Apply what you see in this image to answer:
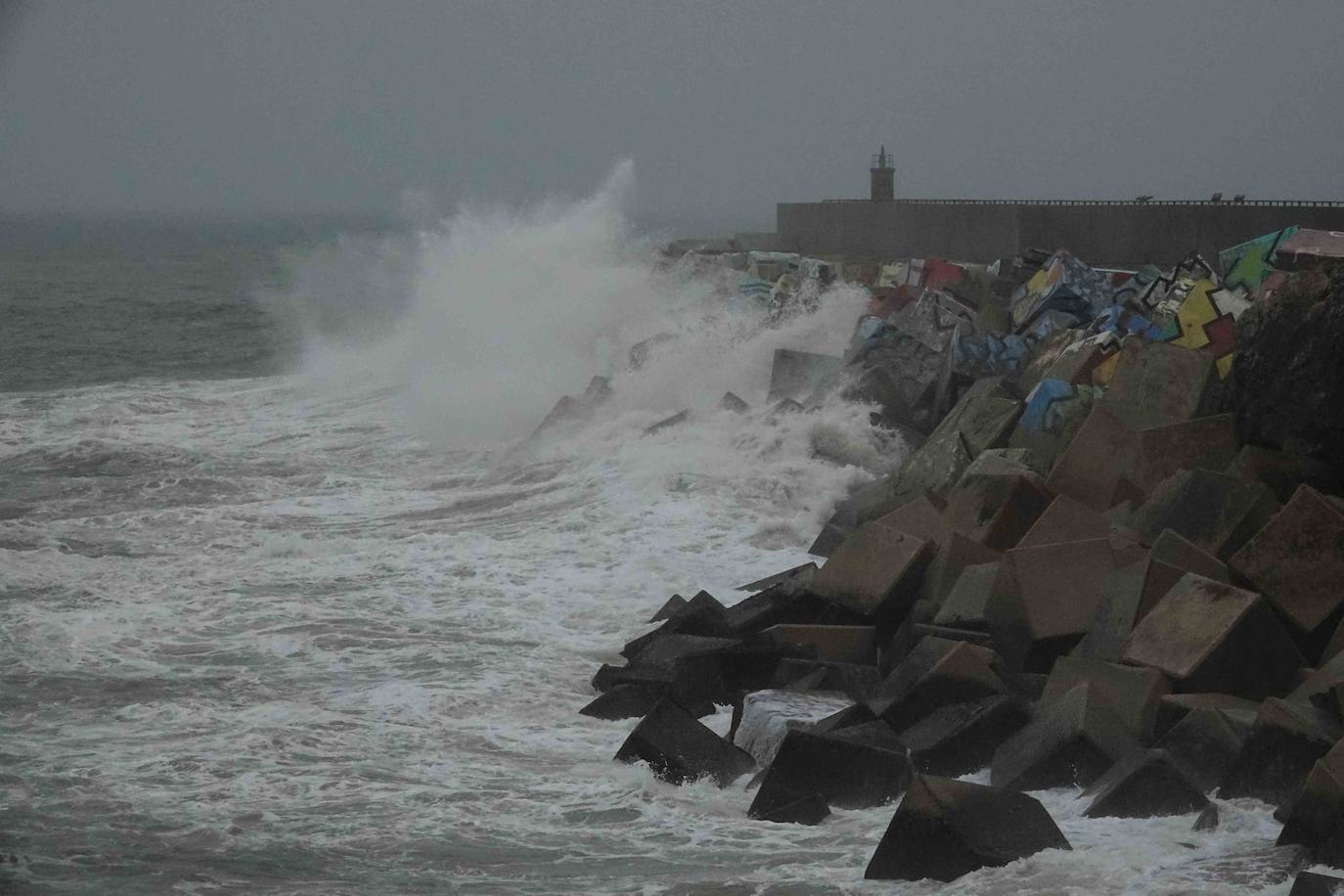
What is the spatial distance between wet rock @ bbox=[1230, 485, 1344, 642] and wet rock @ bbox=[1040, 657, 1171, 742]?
1.02 meters

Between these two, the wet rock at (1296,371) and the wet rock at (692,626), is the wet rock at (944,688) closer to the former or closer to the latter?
the wet rock at (692,626)

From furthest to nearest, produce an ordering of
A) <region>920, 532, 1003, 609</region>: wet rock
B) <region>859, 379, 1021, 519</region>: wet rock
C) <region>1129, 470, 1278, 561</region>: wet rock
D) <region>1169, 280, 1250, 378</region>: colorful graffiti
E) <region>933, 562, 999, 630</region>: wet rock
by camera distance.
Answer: <region>1169, 280, 1250, 378</region>: colorful graffiti < <region>859, 379, 1021, 519</region>: wet rock < <region>920, 532, 1003, 609</region>: wet rock < <region>1129, 470, 1278, 561</region>: wet rock < <region>933, 562, 999, 630</region>: wet rock

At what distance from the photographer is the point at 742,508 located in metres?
11.0

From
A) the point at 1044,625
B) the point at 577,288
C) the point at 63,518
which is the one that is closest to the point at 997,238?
the point at 577,288

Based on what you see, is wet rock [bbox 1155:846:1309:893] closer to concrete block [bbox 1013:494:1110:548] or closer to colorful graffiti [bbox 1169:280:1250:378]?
concrete block [bbox 1013:494:1110:548]

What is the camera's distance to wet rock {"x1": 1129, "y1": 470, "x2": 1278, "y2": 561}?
7387 millimetres

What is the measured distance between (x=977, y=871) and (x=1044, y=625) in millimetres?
2137

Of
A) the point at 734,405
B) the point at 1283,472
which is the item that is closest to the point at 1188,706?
the point at 1283,472

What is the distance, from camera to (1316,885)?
4535mm

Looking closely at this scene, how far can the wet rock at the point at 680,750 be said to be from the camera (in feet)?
20.2

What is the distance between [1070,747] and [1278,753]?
75cm

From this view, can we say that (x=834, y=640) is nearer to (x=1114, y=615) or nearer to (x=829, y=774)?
(x=1114, y=615)

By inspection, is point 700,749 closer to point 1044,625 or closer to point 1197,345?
point 1044,625

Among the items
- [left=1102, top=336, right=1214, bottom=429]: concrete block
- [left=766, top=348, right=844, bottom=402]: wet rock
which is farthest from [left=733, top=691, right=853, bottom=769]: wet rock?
[left=766, top=348, right=844, bottom=402]: wet rock
